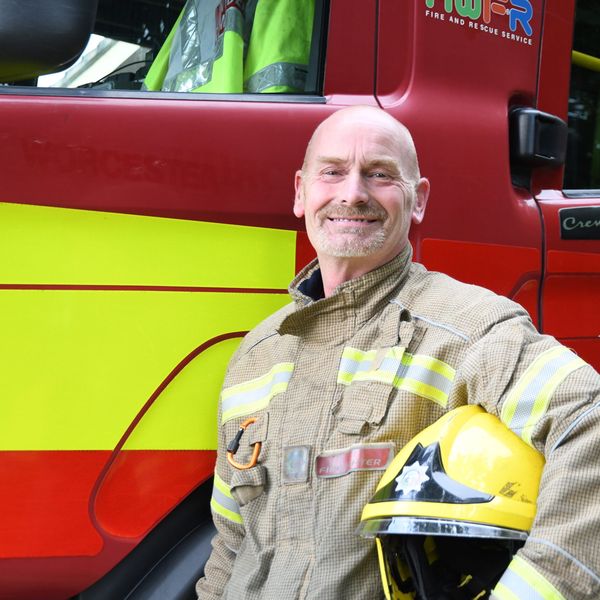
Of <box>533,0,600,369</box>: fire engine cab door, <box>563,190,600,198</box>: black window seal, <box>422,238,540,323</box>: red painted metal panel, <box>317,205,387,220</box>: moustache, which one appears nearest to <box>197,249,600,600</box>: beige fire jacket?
<box>317,205,387,220</box>: moustache

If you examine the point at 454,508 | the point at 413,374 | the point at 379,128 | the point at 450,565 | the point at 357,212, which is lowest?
the point at 450,565

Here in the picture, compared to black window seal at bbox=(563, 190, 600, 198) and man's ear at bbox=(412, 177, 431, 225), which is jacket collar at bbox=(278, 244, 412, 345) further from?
black window seal at bbox=(563, 190, 600, 198)

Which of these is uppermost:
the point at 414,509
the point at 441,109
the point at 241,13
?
the point at 241,13

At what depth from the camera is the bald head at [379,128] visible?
2.02 metres

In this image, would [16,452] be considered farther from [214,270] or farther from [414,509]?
[414,509]

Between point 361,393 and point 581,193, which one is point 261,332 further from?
point 581,193

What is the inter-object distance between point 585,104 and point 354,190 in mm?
864

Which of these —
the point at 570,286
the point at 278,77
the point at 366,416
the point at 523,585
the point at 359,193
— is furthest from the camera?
the point at 570,286

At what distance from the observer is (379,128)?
2.01 m

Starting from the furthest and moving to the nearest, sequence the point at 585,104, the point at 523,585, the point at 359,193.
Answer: the point at 585,104 → the point at 359,193 → the point at 523,585

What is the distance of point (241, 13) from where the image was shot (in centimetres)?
224

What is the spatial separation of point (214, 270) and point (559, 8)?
110 cm

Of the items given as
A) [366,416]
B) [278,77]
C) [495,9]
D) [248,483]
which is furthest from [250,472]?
[495,9]

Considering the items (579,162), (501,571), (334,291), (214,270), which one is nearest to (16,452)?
(214,270)
